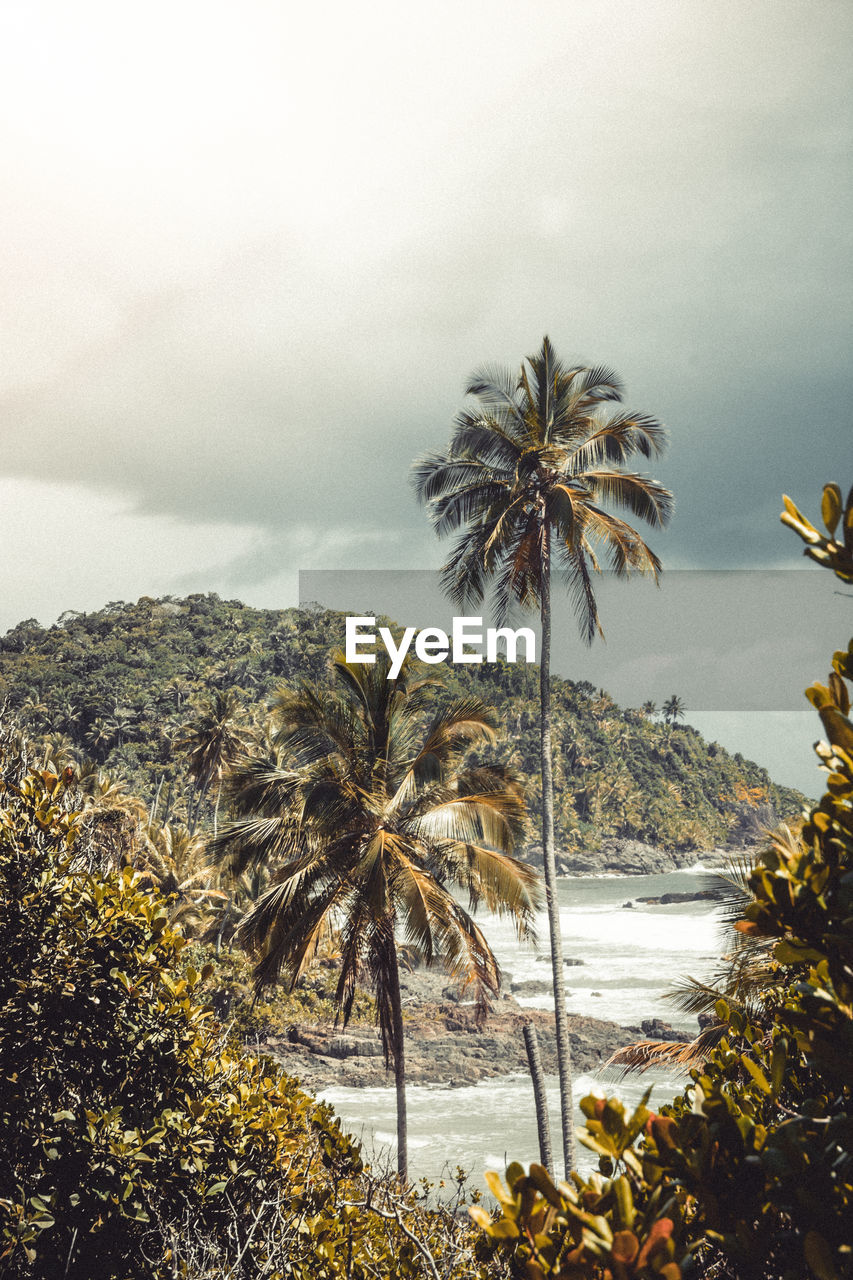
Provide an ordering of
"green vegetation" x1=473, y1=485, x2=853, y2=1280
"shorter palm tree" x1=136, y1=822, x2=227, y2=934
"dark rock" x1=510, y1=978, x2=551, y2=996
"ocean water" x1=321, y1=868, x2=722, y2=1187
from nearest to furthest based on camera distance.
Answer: "green vegetation" x1=473, y1=485, x2=853, y2=1280, "ocean water" x1=321, y1=868, x2=722, y2=1187, "shorter palm tree" x1=136, y1=822, x2=227, y2=934, "dark rock" x1=510, y1=978, x2=551, y2=996

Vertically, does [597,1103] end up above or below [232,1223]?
above

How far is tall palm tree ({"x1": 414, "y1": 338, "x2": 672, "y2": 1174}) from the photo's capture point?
12.8 metres

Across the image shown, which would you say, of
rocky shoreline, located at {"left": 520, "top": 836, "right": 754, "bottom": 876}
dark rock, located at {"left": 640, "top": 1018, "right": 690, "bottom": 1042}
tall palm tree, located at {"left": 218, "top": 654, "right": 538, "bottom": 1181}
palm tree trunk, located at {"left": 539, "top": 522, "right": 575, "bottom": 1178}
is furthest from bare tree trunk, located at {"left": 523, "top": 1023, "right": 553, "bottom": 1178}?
rocky shoreline, located at {"left": 520, "top": 836, "right": 754, "bottom": 876}

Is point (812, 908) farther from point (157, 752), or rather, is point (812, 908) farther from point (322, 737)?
point (157, 752)

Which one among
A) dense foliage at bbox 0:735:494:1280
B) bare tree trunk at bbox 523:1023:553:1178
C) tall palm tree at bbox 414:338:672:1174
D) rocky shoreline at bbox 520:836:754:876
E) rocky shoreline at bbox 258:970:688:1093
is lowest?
rocky shoreline at bbox 520:836:754:876

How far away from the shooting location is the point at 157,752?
64.6m

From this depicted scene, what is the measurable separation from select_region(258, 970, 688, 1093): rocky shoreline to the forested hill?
4089cm

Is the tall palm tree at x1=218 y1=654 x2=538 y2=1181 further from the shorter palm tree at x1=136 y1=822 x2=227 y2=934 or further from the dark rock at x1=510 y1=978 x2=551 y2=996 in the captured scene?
the dark rock at x1=510 y1=978 x2=551 y2=996

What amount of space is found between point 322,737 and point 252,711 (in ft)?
163

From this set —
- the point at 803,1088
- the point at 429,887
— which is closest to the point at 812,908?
the point at 803,1088

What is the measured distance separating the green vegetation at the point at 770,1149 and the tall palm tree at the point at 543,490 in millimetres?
11057

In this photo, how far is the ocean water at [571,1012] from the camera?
52.5 ft

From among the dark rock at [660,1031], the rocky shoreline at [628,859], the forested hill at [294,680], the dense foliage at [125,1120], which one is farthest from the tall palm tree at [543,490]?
the rocky shoreline at [628,859]

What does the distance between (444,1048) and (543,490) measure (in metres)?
17.3
